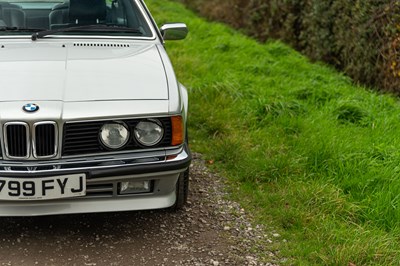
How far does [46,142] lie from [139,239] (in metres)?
0.92

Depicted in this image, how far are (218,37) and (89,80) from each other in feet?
20.4

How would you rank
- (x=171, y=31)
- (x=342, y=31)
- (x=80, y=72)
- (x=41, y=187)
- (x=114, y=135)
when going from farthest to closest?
(x=342, y=31)
(x=171, y=31)
(x=80, y=72)
(x=114, y=135)
(x=41, y=187)

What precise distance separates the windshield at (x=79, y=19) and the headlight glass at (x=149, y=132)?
1.14 m

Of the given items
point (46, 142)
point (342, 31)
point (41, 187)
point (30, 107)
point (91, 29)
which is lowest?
point (342, 31)

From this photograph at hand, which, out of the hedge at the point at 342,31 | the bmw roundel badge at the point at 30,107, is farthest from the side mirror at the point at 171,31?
the hedge at the point at 342,31

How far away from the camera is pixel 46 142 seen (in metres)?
3.02

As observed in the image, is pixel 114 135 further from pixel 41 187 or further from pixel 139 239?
pixel 139 239

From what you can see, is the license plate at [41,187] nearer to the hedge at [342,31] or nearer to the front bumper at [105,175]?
the front bumper at [105,175]

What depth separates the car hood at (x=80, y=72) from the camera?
314 cm

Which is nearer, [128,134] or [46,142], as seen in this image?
[46,142]

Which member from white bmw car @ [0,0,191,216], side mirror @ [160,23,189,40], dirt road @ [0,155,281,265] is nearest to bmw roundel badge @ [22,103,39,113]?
white bmw car @ [0,0,191,216]

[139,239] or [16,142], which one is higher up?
[16,142]

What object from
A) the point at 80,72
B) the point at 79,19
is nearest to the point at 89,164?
the point at 80,72

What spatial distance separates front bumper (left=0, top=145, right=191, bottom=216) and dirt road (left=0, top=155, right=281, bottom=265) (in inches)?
12.3
